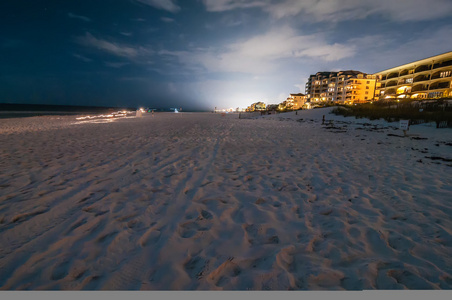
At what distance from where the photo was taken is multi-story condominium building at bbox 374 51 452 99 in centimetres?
3938

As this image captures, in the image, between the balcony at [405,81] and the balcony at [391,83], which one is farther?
the balcony at [391,83]

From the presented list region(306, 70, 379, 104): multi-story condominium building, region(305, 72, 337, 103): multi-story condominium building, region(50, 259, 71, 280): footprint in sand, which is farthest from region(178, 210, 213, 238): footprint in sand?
region(305, 72, 337, 103): multi-story condominium building

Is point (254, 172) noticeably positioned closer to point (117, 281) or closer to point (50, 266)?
point (117, 281)

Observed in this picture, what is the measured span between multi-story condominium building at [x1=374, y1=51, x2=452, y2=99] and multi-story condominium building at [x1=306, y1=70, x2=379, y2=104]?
7143mm

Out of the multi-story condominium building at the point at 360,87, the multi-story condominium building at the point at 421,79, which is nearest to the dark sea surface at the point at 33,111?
the multi-story condominium building at the point at 421,79

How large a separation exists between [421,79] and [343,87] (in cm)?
3116

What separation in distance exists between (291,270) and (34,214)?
13.6 feet

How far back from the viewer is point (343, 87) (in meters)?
74.8

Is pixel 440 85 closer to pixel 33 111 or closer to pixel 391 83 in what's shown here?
pixel 391 83

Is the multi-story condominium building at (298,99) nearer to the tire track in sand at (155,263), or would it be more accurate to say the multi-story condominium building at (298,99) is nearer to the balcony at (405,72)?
the balcony at (405,72)

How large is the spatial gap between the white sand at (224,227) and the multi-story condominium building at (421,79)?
54.1 metres

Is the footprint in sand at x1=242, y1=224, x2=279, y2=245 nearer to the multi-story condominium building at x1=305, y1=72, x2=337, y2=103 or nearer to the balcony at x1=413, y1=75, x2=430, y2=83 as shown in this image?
the balcony at x1=413, y1=75, x2=430, y2=83

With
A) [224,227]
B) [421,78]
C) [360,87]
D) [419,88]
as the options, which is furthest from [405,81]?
[224,227]

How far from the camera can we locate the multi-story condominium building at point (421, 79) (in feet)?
129
